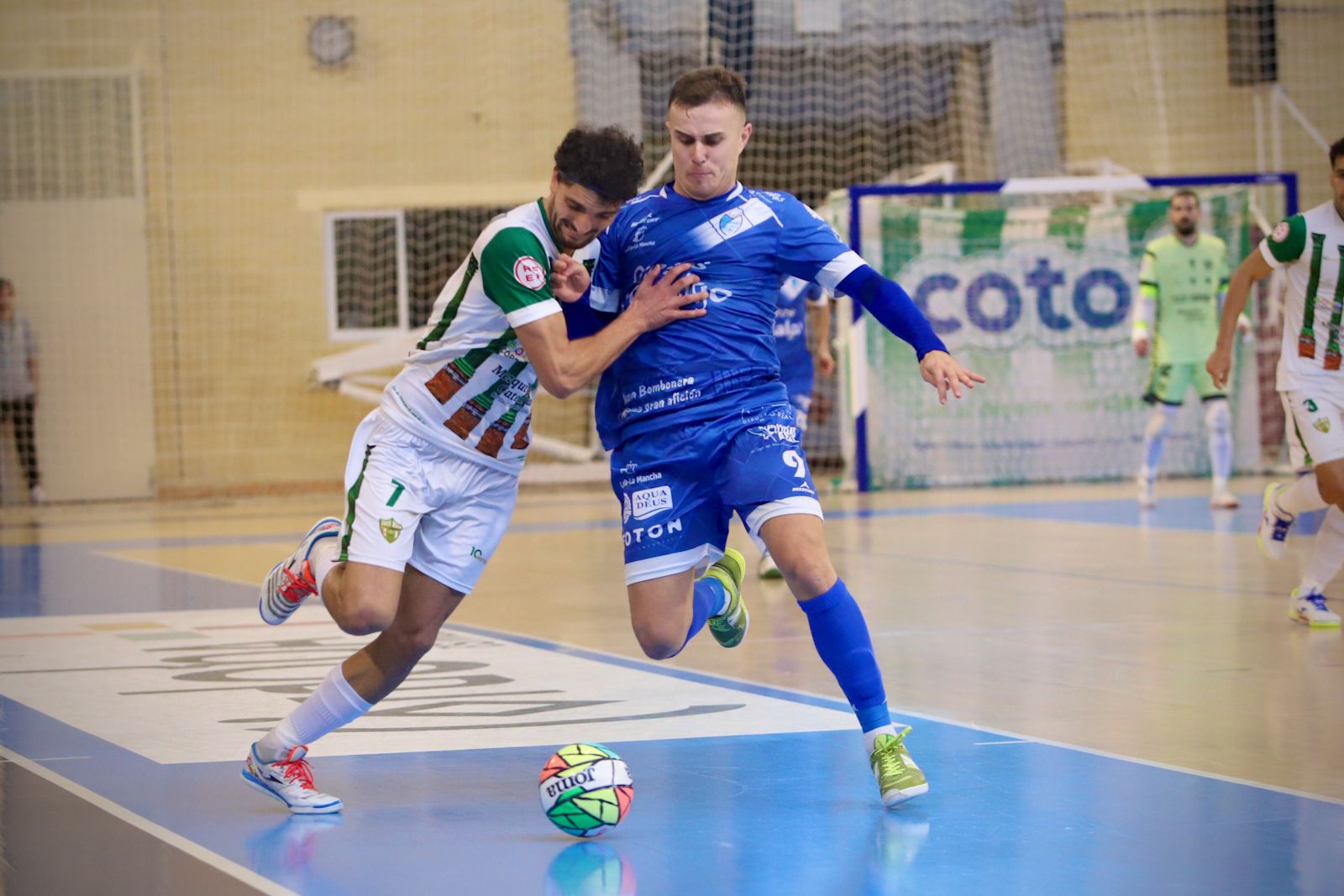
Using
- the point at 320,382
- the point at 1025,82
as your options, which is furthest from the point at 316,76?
the point at 1025,82

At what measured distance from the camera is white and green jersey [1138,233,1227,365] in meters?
12.7

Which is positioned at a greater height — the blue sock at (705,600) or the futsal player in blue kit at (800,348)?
the futsal player in blue kit at (800,348)

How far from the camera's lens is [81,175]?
17969 mm

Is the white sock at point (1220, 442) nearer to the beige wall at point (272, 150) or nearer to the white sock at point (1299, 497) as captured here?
the white sock at point (1299, 497)

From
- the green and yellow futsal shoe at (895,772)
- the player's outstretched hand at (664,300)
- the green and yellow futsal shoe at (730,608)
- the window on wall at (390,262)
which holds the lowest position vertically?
the green and yellow futsal shoe at (895,772)

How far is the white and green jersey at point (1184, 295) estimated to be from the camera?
12.7 meters

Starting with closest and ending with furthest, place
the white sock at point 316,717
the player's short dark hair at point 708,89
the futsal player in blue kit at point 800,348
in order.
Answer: the white sock at point 316,717, the player's short dark hair at point 708,89, the futsal player in blue kit at point 800,348

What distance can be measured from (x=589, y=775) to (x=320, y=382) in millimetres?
13963

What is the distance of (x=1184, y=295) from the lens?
1277cm

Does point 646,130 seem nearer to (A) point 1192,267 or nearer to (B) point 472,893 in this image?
(A) point 1192,267

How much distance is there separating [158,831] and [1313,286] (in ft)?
17.2

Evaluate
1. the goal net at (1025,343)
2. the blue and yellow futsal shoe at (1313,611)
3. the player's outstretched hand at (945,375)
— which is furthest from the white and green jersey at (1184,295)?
the player's outstretched hand at (945,375)

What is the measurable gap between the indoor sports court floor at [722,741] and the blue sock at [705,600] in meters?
0.38

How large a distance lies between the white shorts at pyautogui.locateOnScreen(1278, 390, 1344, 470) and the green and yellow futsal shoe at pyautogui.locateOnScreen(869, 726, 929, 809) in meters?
3.46
